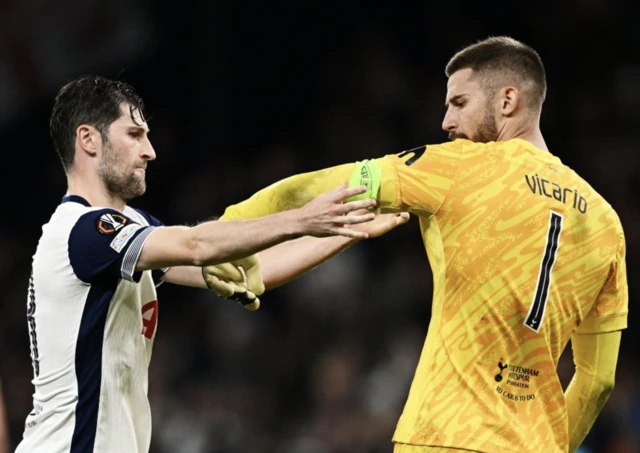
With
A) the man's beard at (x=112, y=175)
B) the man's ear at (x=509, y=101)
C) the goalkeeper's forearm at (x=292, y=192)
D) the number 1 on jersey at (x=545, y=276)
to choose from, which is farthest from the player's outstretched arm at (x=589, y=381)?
the man's beard at (x=112, y=175)

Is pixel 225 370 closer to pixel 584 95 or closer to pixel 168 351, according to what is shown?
pixel 168 351

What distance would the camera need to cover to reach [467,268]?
4.38 metres

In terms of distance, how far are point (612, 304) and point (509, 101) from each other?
958 mm

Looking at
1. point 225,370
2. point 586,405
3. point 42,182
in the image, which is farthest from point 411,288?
point 586,405

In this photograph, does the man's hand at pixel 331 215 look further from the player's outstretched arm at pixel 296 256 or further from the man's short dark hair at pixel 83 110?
the man's short dark hair at pixel 83 110

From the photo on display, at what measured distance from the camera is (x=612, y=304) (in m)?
4.72

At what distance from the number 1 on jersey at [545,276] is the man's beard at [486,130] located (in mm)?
486

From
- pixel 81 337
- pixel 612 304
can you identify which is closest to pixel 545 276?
pixel 612 304

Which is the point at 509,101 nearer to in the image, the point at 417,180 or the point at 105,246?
the point at 417,180

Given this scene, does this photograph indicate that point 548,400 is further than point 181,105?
No

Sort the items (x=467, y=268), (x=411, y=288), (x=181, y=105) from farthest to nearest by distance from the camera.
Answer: (x=181, y=105) → (x=411, y=288) → (x=467, y=268)

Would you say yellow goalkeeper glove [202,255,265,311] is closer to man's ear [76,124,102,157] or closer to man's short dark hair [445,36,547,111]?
man's ear [76,124,102,157]

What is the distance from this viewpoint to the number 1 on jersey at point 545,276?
14.5ft

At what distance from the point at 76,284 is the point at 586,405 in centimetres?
223
